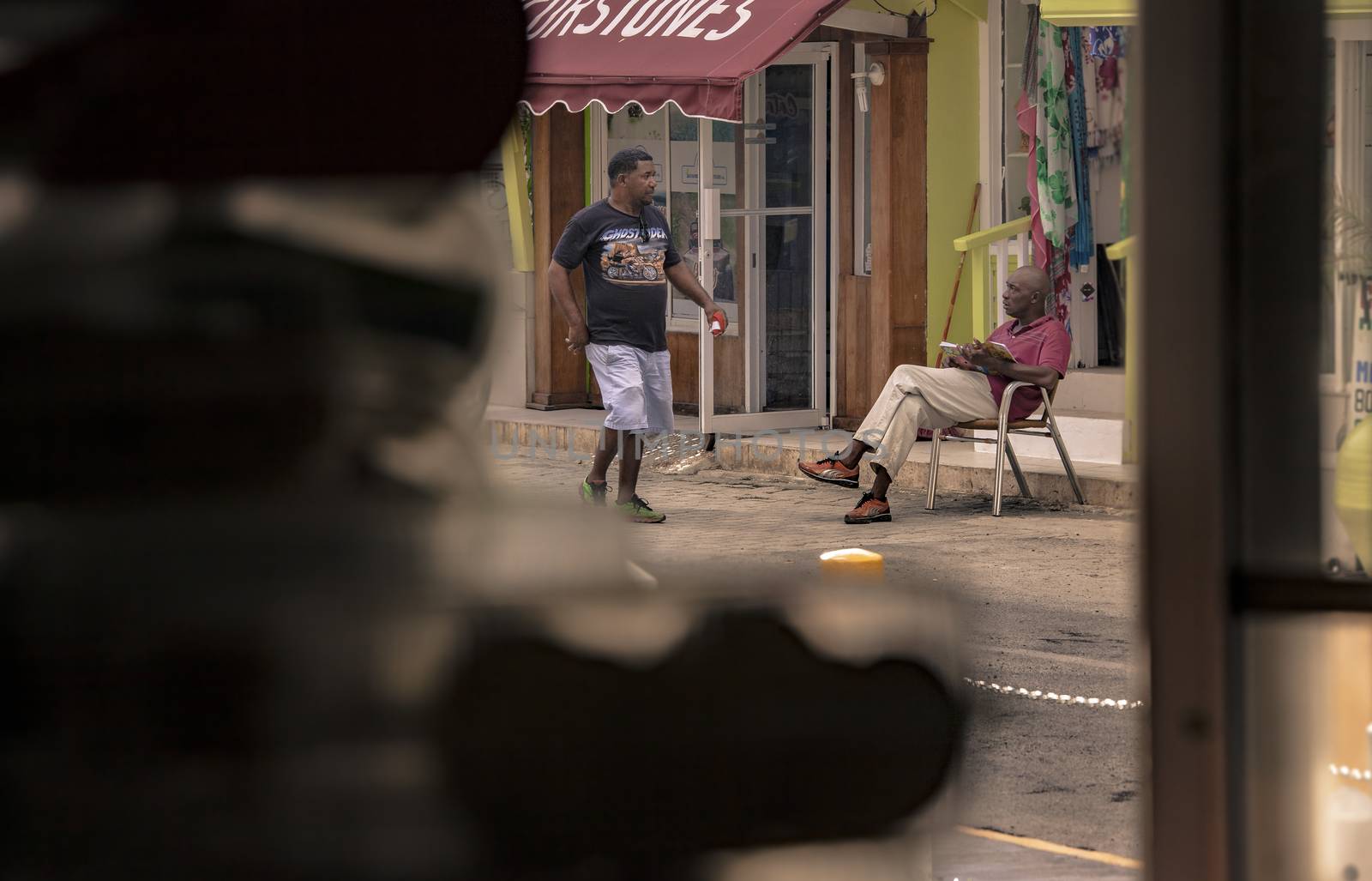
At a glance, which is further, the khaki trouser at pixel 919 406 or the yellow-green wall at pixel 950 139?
the yellow-green wall at pixel 950 139

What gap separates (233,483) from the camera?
3.79ft

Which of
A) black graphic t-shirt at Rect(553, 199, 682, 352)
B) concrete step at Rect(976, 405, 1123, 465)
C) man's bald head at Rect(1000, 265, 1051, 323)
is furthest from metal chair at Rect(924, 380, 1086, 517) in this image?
black graphic t-shirt at Rect(553, 199, 682, 352)

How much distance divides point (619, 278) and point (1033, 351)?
199 cm

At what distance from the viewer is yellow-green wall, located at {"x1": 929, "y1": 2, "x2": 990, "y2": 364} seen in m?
10.7

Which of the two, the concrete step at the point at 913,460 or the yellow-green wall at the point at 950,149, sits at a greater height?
the yellow-green wall at the point at 950,149

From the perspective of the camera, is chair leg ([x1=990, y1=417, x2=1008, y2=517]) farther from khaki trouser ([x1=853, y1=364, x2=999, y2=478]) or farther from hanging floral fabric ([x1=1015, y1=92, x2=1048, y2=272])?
hanging floral fabric ([x1=1015, y1=92, x2=1048, y2=272])

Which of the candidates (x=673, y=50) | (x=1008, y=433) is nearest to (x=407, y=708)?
(x=1008, y=433)

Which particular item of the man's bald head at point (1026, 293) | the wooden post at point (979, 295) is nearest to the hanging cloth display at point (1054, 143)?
the wooden post at point (979, 295)

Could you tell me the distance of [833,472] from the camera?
8672 mm

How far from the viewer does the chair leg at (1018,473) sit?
8.68m

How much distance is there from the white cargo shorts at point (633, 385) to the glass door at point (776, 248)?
9.13 feet

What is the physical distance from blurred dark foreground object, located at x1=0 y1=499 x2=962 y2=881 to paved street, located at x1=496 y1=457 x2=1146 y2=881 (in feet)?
0.20

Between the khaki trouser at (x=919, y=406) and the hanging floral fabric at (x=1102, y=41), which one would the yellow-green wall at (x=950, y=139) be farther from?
the khaki trouser at (x=919, y=406)

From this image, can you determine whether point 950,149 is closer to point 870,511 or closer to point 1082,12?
point 1082,12
